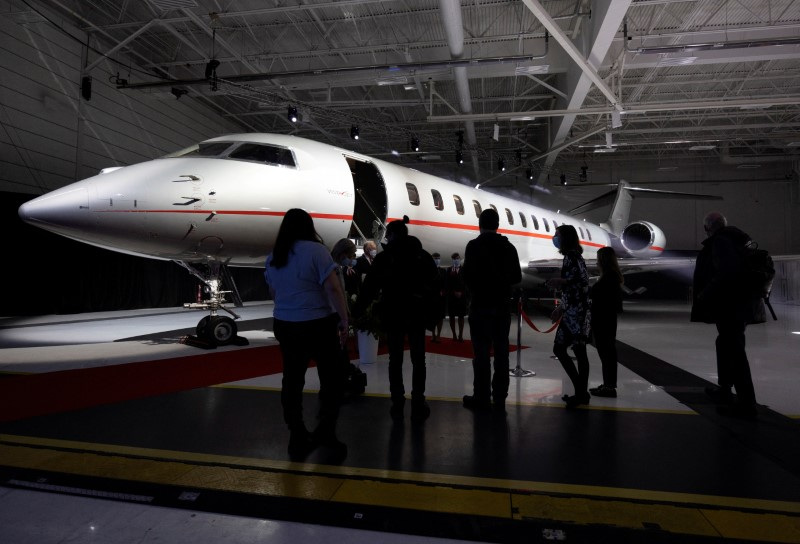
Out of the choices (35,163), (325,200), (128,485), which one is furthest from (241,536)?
(35,163)

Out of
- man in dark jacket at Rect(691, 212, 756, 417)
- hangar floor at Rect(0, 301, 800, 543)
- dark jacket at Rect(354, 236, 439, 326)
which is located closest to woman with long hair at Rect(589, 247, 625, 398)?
hangar floor at Rect(0, 301, 800, 543)

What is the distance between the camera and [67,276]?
13.4 metres

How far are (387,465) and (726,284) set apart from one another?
3390mm

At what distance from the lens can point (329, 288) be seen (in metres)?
3.18

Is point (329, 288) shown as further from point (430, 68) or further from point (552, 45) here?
point (552, 45)

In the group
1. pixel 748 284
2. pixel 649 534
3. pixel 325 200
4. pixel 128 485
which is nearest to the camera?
Answer: pixel 649 534

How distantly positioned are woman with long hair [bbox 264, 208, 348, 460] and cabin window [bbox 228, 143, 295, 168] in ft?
14.8

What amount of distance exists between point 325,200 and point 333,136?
17.6 meters

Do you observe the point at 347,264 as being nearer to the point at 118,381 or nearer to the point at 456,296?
the point at 118,381

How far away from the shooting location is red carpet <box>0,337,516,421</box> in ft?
14.4

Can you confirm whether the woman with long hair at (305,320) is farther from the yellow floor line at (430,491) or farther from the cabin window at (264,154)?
the cabin window at (264,154)

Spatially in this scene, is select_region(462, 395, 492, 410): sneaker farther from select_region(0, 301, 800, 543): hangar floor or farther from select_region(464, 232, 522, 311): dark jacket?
select_region(464, 232, 522, 311): dark jacket

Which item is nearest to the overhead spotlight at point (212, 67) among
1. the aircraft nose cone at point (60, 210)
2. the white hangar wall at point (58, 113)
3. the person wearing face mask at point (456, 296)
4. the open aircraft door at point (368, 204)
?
the white hangar wall at point (58, 113)

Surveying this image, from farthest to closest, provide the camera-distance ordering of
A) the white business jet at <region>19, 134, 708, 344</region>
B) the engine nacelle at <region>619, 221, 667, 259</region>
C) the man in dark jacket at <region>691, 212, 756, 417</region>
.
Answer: the engine nacelle at <region>619, 221, 667, 259</region>
the white business jet at <region>19, 134, 708, 344</region>
the man in dark jacket at <region>691, 212, 756, 417</region>
